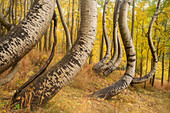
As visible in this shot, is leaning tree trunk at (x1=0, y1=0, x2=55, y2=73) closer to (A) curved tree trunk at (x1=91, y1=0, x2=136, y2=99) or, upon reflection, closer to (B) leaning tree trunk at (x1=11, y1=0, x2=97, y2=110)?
(B) leaning tree trunk at (x1=11, y1=0, x2=97, y2=110)

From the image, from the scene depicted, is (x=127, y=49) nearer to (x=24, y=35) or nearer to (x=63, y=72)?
(x=63, y=72)

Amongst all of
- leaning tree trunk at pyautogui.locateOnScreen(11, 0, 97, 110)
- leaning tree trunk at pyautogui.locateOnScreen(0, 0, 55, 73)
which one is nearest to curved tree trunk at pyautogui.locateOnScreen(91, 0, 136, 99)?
leaning tree trunk at pyautogui.locateOnScreen(11, 0, 97, 110)

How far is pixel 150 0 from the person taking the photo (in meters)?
9.62

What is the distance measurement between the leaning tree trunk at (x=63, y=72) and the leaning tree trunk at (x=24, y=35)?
51 centimetres

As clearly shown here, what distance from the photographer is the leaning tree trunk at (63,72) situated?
1897 mm

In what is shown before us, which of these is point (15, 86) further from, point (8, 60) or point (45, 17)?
point (45, 17)

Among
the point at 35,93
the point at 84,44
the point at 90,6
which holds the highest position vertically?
the point at 90,6

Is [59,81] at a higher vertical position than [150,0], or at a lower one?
lower

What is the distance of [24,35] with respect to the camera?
1.71m

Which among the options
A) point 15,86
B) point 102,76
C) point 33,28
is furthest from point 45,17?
point 102,76

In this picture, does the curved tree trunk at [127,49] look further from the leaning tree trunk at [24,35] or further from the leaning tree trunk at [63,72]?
the leaning tree trunk at [24,35]

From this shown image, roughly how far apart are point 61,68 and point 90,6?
1257 mm

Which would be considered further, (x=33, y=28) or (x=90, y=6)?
(x=90, y=6)

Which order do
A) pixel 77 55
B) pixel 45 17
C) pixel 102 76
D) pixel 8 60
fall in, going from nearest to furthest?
pixel 8 60, pixel 45 17, pixel 77 55, pixel 102 76
